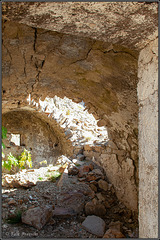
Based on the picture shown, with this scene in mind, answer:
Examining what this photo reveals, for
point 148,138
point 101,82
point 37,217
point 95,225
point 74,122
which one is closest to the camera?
point 148,138

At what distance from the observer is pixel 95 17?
128cm

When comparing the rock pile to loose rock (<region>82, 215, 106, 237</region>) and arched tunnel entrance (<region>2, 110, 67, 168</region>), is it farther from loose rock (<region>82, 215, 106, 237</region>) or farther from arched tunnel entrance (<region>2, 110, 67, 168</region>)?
loose rock (<region>82, 215, 106, 237</region>)

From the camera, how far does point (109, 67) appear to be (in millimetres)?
2408

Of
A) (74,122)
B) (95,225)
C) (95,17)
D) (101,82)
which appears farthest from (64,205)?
(74,122)

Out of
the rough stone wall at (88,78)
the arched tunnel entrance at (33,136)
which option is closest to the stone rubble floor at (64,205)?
the rough stone wall at (88,78)

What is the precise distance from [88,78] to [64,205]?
231 centimetres

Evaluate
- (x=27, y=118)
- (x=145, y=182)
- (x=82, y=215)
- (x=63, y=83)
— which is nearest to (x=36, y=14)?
(x=145, y=182)

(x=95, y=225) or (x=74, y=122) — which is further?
(x=74, y=122)

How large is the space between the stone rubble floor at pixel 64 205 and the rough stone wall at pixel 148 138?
1.90 m

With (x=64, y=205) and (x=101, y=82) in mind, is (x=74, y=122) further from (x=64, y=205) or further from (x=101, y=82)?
(x=101, y=82)

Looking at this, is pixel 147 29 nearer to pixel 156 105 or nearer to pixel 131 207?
pixel 156 105

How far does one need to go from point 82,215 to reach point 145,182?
2.48 meters

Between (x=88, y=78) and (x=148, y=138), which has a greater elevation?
(x=88, y=78)

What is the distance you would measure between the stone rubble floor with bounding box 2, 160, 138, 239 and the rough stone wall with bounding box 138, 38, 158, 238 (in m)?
1.90
